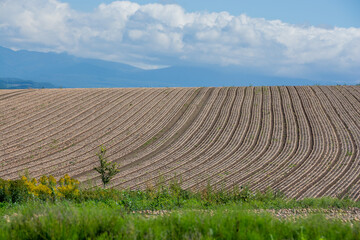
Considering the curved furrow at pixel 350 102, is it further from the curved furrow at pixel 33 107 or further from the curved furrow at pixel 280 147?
the curved furrow at pixel 33 107

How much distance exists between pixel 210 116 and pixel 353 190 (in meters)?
17.8

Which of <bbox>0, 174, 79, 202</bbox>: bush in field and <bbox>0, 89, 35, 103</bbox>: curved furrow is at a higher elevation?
<bbox>0, 89, 35, 103</bbox>: curved furrow

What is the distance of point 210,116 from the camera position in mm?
35594

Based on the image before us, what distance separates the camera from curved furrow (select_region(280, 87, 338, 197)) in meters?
20.3

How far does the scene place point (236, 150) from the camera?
2684 cm

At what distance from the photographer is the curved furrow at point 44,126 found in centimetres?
2762

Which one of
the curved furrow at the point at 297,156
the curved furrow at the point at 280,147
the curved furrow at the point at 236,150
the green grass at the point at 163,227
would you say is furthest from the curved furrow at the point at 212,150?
the green grass at the point at 163,227

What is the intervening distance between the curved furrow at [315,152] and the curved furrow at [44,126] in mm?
17966

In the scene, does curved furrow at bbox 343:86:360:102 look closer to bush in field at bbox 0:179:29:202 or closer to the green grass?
bush in field at bbox 0:179:29:202

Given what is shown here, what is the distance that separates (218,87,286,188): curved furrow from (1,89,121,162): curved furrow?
1353 centimetres

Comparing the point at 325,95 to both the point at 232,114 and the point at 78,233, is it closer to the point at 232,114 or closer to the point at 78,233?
the point at 232,114

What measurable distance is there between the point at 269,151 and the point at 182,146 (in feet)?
20.3

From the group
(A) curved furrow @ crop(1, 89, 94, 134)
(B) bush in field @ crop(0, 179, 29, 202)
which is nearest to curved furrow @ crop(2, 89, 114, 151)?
(A) curved furrow @ crop(1, 89, 94, 134)

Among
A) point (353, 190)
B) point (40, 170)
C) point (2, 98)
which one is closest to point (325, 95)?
point (353, 190)
